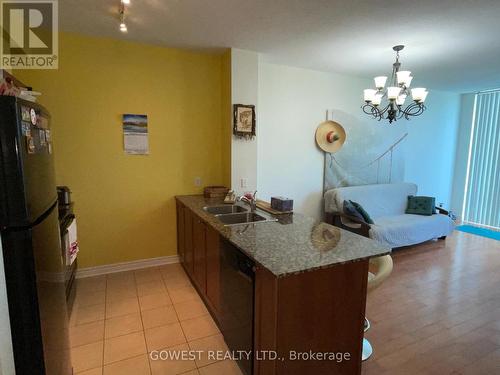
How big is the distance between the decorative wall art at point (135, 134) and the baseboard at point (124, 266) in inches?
51.4

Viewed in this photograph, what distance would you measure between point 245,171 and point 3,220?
8.37ft

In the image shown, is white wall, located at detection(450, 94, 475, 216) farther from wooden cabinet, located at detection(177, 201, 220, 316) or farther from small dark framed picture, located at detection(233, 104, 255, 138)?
wooden cabinet, located at detection(177, 201, 220, 316)

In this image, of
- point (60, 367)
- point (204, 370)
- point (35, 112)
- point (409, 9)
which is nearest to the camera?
point (35, 112)

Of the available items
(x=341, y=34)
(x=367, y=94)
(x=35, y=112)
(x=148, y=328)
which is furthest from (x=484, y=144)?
(x=35, y=112)

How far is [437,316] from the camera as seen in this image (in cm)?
248

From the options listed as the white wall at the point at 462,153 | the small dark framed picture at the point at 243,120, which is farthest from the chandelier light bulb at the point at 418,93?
the white wall at the point at 462,153

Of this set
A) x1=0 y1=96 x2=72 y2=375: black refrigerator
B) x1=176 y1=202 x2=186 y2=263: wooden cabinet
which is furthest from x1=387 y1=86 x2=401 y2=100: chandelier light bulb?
x1=0 y1=96 x2=72 y2=375: black refrigerator

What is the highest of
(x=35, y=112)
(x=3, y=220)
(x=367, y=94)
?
(x=367, y=94)

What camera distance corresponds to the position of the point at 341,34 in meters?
2.67

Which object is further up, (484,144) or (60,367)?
(484,144)

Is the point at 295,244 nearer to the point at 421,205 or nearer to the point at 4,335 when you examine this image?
the point at 4,335

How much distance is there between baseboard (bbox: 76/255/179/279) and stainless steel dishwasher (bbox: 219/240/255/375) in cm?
163

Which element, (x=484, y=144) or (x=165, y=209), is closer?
(x=165, y=209)

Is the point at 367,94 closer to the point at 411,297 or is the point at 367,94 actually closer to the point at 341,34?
the point at 341,34
